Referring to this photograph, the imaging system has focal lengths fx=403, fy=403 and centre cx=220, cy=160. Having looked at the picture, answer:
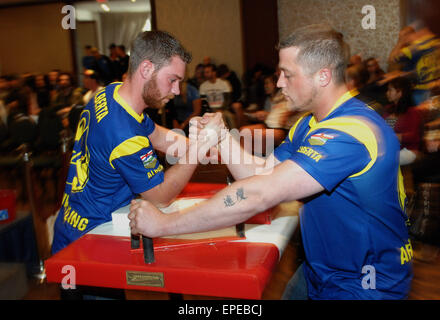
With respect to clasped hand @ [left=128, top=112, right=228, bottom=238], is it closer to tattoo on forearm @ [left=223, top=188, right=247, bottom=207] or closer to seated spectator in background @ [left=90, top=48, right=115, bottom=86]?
tattoo on forearm @ [left=223, top=188, right=247, bottom=207]

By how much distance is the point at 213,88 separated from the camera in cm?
673

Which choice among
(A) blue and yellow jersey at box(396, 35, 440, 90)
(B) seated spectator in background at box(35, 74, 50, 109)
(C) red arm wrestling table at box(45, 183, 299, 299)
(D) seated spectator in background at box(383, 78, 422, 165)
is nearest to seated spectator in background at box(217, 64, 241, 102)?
(B) seated spectator in background at box(35, 74, 50, 109)

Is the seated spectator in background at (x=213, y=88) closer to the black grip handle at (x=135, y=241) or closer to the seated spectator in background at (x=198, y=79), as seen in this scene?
the seated spectator in background at (x=198, y=79)

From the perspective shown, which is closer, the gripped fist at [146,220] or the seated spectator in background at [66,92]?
the gripped fist at [146,220]

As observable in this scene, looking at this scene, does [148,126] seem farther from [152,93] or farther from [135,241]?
[135,241]

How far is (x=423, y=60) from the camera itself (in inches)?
163

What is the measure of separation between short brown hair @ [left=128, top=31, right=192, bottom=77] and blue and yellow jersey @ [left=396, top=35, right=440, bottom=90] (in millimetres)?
2959

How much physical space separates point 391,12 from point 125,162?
7.79m

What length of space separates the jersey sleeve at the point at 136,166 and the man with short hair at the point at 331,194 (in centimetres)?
36

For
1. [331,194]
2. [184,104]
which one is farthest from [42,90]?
[331,194]

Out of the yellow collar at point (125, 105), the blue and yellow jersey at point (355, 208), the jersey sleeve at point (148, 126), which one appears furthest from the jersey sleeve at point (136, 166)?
the blue and yellow jersey at point (355, 208)

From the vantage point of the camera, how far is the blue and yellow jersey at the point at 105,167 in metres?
1.67

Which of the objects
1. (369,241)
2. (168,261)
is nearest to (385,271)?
(369,241)

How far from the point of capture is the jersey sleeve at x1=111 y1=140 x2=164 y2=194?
1.66m
